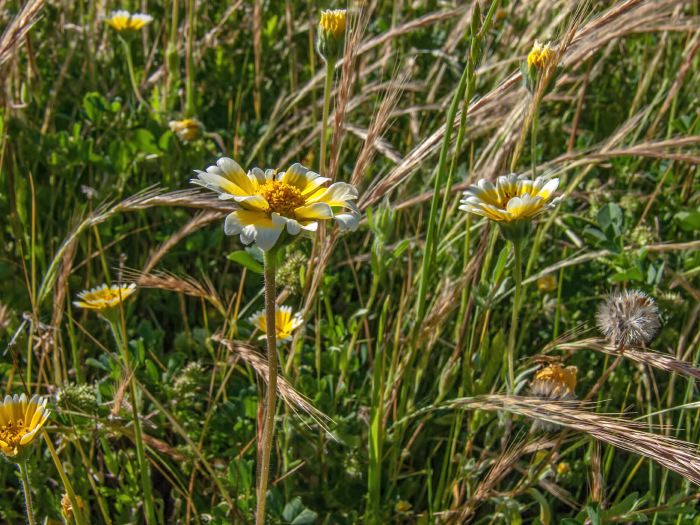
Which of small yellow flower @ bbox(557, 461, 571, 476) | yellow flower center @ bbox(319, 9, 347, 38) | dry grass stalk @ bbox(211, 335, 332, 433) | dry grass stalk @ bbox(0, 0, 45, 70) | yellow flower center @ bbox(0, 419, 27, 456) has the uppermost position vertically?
yellow flower center @ bbox(319, 9, 347, 38)

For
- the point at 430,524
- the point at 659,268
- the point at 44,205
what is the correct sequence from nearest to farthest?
the point at 430,524 → the point at 659,268 → the point at 44,205

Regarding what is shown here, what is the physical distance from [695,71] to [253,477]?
2.14 m

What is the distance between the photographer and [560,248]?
2.39 meters

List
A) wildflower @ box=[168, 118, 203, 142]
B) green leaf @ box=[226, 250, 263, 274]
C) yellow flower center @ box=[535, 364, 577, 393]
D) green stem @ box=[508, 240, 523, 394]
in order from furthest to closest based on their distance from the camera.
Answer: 1. wildflower @ box=[168, 118, 203, 142]
2. green leaf @ box=[226, 250, 263, 274]
3. yellow flower center @ box=[535, 364, 577, 393]
4. green stem @ box=[508, 240, 523, 394]

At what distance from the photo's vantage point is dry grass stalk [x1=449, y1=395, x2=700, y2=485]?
1142mm

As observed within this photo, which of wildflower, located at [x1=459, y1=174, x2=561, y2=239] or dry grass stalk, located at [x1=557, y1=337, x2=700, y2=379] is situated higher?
wildflower, located at [x1=459, y1=174, x2=561, y2=239]

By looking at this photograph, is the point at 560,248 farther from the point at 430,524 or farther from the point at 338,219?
the point at 338,219

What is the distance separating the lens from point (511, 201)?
133 centimetres

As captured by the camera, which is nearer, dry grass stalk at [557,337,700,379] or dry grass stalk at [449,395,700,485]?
dry grass stalk at [449,395,700,485]

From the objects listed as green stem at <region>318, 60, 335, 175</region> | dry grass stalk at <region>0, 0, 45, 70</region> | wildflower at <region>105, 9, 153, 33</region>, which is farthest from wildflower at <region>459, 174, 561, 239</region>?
wildflower at <region>105, 9, 153, 33</region>

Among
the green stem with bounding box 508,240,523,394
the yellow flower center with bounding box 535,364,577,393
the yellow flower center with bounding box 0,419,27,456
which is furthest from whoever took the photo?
the yellow flower center with bounding box 535,364,577,393

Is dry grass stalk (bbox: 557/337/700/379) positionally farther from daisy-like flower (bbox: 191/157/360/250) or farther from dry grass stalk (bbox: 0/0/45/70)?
dry grass stalk (bbox: 0/0/45/70)

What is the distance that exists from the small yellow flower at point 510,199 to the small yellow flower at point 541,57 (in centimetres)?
20

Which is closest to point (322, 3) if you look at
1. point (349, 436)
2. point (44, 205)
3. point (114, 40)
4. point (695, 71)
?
point (114, 40)
